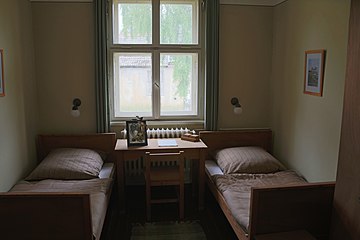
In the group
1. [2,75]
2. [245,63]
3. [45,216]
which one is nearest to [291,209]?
[45,216]

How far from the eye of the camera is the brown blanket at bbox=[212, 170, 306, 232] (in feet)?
9.36

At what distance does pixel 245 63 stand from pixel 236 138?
0.94 metres

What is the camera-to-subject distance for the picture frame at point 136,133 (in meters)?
3.69

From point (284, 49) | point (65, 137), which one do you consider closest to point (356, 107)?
point (284, 49)

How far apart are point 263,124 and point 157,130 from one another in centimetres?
137

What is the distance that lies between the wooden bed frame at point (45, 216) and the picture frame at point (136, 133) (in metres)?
1.39

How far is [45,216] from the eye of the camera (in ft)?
7.73

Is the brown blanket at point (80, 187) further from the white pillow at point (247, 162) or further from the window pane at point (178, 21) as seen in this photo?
the window pane at point (178, 21)

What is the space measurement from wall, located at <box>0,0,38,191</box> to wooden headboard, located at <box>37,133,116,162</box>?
0.12 metres

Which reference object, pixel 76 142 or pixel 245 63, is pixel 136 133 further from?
pixel 245 63

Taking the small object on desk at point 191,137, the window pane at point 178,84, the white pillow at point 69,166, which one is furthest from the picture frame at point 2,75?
the small object on desk at point 191,137

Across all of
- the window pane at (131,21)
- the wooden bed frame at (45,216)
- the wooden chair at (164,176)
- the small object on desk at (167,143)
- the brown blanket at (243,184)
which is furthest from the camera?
the window pane at (131,21)

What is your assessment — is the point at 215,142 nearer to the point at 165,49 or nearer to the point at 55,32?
the point at 165,49

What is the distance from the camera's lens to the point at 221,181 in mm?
3385
